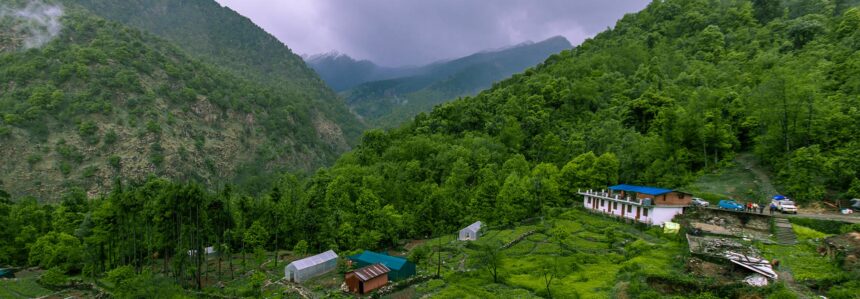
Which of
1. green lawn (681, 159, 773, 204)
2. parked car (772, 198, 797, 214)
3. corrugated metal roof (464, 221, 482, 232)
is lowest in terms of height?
corrugated metal roof (464, 221, 482, 232)

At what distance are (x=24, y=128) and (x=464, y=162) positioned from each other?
8945 centimetres

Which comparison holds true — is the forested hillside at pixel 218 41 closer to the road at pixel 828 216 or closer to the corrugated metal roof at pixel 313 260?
the corrugated metal roof at pixel 313 260

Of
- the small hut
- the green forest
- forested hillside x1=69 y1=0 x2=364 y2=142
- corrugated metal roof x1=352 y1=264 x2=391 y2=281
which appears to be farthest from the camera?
forested hillside x1=69 y1=0 x2=364 y2=142

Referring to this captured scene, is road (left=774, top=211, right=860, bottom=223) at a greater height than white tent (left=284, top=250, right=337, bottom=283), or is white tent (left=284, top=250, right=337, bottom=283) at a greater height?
road (left=774, top=211, right=860, bottom=223)

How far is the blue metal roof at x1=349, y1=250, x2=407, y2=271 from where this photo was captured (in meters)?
39.1

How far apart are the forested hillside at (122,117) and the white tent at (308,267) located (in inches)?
2545

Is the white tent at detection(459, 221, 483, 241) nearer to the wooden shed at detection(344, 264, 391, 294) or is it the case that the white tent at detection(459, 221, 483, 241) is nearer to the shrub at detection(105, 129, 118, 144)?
the wooden shed at detection(344, 264, 391, 294)

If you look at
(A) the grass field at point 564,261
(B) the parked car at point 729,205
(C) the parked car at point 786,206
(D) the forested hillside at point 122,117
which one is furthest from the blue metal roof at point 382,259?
(D) the forested hillside at point 122,117

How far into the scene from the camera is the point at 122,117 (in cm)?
9619

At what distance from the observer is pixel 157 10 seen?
181 m

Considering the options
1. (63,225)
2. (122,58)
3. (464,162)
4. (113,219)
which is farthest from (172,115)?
(464,162)

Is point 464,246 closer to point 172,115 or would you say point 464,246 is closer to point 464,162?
point 464,162

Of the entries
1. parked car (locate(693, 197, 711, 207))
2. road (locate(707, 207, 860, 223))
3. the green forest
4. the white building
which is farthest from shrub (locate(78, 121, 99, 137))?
road (locate(707, 207, 860, 223))

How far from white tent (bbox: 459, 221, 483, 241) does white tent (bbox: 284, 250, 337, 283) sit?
15.3m
